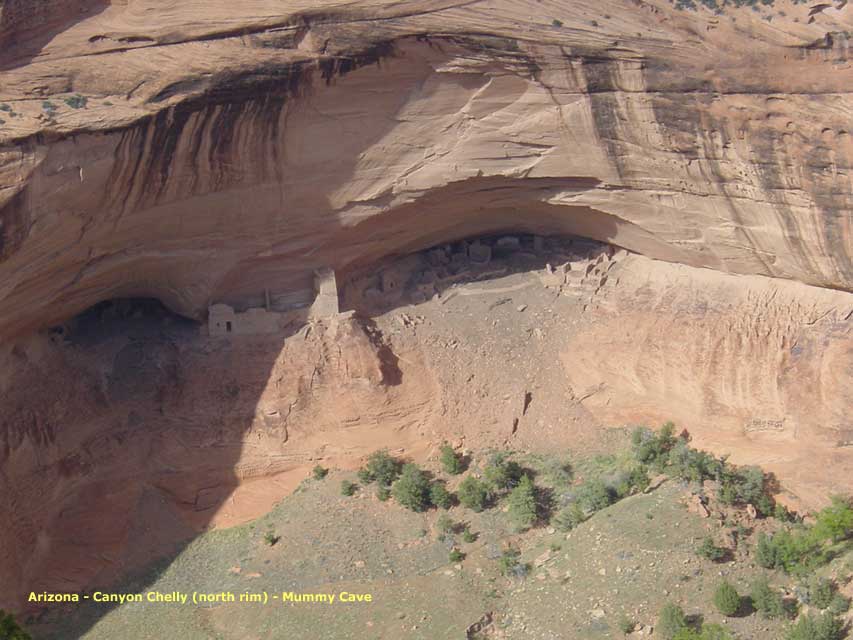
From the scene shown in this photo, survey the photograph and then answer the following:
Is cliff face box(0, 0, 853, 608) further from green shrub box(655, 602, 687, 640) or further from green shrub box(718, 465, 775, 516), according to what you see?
green shrub box(655, 602, 687, 640)

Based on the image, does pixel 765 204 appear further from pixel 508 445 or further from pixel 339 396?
pixel 339 396

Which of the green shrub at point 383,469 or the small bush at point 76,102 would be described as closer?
the small bush at point 76,102

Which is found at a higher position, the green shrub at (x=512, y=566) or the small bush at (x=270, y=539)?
the small bush at (x=270, y=539)

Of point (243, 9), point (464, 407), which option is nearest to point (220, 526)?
point (464, 407)

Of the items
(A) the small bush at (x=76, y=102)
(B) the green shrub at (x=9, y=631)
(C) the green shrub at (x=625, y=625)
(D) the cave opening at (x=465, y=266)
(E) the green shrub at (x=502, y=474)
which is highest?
(A) the small bush at (x=76, y=102)

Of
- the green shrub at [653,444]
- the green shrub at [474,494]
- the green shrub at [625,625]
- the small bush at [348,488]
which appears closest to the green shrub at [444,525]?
the green shrub at [474,494]

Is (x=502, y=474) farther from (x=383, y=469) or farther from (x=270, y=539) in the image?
(x=270, y=539)

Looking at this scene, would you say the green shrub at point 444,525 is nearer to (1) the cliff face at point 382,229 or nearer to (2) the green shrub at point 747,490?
(1) the cliff face at point 382,229
